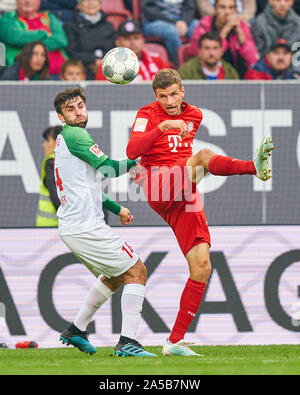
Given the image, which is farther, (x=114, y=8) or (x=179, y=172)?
(x=114, y=8)

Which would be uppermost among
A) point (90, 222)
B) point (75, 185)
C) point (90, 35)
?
point (90, 35)

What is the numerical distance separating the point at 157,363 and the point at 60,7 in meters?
8.07

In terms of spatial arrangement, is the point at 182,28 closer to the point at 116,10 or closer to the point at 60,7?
the point at 116,10

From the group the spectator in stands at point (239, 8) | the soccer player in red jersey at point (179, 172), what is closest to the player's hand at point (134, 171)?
the soccer player in red jersey at point (179, 172)

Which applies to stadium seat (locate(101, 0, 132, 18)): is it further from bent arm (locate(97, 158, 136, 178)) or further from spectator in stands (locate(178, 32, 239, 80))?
bent arm (locate(97, 158, 136, 178))

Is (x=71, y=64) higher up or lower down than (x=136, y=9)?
lower down

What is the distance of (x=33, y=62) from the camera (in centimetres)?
1190

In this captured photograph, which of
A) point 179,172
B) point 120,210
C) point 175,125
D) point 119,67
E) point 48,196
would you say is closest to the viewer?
point 175,125

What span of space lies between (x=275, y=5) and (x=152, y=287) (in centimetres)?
615

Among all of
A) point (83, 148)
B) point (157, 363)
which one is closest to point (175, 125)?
point (83, 148)
